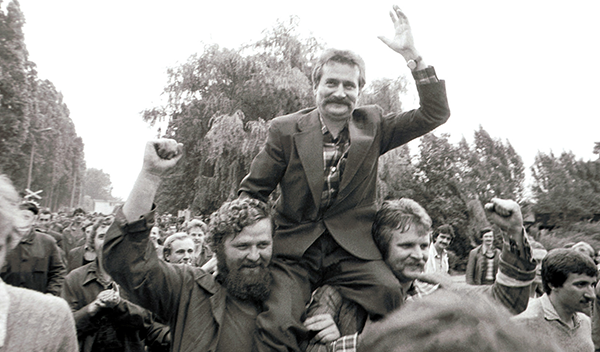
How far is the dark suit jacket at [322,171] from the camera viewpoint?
2615 mm

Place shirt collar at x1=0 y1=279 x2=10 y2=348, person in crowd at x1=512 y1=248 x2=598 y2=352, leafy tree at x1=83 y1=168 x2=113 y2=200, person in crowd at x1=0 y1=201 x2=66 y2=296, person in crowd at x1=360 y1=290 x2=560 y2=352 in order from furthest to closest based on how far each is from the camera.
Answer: leafy tree at x1=83 y1=168 x2=113 y2=200 → person in crowd at x1=0 y1=201 x2=66 y2=296 → person in crowd at x1=512 y1=248 x2=598 y2=352 → shirt collar at x1=0 y1=279 x2=10 y2=348 → person in crowd at x1=360 y1=290 x2=560 y2=352

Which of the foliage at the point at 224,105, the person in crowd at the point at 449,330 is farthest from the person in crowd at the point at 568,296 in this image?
the foliage at the point at 224,105

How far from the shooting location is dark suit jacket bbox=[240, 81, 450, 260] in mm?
2615

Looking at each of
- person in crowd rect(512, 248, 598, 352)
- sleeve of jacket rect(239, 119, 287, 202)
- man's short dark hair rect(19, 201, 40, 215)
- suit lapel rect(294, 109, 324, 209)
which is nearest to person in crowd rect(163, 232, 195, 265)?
man's short dark hair rect(19, 201, 40, 215)

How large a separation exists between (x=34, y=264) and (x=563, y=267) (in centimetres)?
467

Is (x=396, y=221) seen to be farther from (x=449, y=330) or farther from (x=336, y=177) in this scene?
(x=449, y=330)

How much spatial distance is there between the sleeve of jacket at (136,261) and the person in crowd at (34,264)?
327cm

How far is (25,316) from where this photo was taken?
184cm

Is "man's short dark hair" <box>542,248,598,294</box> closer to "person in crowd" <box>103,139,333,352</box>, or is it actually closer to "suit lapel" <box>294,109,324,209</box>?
"suit lapel" <box>294,109,324,209</box>

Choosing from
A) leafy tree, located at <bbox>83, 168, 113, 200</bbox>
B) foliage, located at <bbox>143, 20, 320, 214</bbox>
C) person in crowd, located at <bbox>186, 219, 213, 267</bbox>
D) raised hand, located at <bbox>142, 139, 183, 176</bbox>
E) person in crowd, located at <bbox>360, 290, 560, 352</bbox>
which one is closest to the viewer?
person in crowd, located at <bbox>360, 290, 560, 352</bbox>

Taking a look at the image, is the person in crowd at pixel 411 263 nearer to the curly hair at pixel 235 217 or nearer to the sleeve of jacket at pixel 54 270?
the curly hair at pixel 235 217

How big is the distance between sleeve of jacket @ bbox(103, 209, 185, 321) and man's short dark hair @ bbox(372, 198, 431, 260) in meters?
1.05

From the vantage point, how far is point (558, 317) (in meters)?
3.40

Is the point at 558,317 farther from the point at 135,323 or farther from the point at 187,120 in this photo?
the point at 187,120
